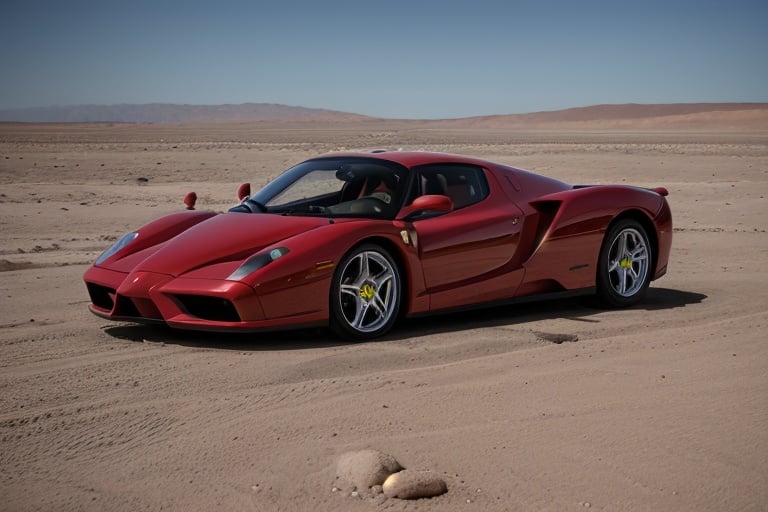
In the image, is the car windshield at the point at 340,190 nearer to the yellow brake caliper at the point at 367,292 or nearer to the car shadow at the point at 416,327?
the yellow brake caliper at the point at 367,292

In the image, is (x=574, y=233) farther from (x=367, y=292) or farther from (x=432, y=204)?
(x=367, y=292)

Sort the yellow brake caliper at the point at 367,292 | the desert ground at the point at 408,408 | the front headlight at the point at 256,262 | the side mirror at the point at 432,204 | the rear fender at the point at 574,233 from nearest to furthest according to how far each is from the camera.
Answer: the desert ground at the point at 408,408 < the front headlight at the point at 256,262 < the yellow brake caliper at the point at 367,292 < the side mirror at the point at 432,204 < the rear fender at the point at 574,233

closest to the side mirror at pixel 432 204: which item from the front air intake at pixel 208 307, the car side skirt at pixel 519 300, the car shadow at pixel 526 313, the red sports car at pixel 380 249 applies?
the red sports car at pixel 380 249

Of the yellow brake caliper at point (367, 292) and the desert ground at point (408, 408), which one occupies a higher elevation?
the yellow brake caliper at point (367, 292)

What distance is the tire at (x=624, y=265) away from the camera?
8250mm

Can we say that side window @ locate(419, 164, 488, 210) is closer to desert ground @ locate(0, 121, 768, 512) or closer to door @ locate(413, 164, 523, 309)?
door @ locate(413, 164, 523, 309)

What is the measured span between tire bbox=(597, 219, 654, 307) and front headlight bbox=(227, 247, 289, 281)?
2.98m

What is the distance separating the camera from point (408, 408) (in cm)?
505

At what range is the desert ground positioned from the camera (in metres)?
3.96

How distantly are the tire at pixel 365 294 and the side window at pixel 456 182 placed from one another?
785mm

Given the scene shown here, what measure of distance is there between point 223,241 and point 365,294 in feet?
3.31

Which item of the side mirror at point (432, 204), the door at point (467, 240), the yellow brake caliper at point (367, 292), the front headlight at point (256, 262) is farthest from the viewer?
the door at point (467, 240)

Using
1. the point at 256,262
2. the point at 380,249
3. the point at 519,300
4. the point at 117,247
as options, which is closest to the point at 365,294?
the point at 380,249

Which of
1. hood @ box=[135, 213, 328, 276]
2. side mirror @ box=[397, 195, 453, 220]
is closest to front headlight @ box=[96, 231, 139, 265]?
hood @ box=[135, 213, 328, 276]
